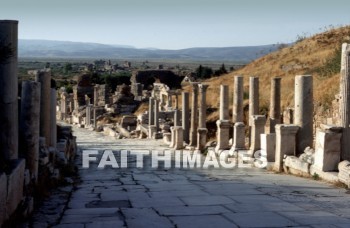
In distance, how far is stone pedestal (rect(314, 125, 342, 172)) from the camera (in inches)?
424

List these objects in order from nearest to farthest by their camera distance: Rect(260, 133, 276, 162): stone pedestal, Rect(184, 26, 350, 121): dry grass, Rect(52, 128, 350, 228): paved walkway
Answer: Rect(52, 128, 350, 228): paved walkway < Rect(260, 133, 276, 162): stone pedestal < Rect(184, 26, 350, 121): dry grass

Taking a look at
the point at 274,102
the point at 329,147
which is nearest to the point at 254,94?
the point at 274,102

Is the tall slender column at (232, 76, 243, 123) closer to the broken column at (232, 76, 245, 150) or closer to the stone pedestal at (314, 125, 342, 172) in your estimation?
the broken column at (232, 76, 245, 150)

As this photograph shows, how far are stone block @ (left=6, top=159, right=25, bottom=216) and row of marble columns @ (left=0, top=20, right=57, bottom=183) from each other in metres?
0.18

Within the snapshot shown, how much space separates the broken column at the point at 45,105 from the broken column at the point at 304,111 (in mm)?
5730

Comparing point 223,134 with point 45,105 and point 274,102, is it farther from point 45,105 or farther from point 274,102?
point 45,105

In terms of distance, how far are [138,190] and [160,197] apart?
1.16m

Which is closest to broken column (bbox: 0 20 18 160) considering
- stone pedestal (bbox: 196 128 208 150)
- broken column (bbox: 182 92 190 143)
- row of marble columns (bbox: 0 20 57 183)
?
row of marble columns (bbox: 0 20 57 183)

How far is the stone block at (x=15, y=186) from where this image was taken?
19.7 ft

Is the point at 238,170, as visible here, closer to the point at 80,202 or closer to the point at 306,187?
the point at 306,187

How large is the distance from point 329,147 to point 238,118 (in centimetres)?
747

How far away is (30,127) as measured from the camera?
8.16 metres

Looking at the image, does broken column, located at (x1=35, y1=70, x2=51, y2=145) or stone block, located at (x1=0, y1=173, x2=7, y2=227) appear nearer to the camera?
stone block, located at (x1=0, y1=173, x2=7, y2=227)

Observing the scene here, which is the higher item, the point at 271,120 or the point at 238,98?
the point at 238,98
